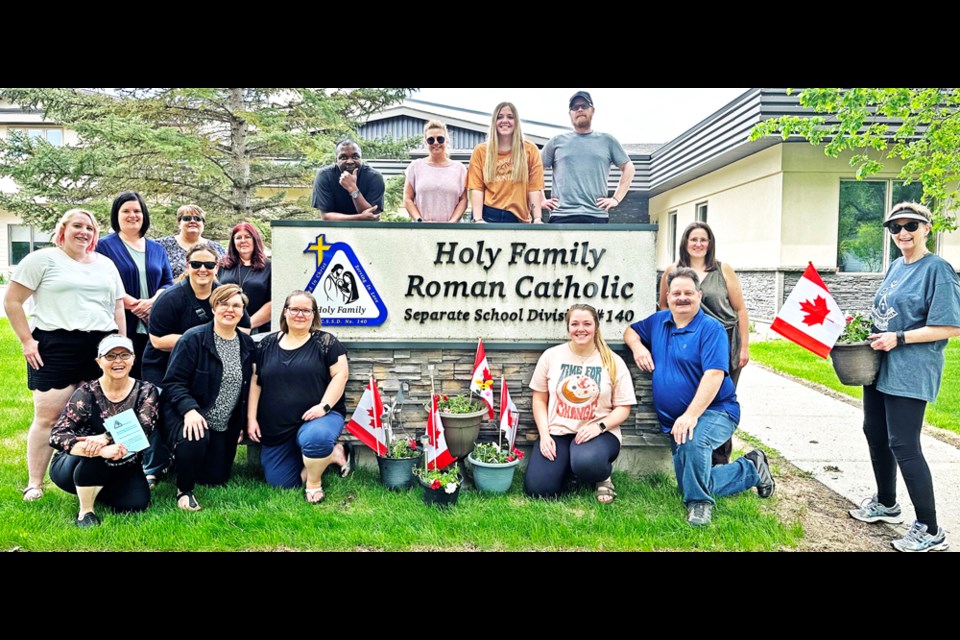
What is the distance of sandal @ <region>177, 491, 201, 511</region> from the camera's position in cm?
380

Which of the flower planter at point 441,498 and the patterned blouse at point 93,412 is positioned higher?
the patterned blouse at point 93,412

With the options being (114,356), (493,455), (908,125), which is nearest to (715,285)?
(493,455)

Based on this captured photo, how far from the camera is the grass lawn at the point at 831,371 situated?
605 cm

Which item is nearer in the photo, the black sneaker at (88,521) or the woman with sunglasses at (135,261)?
the black sneaker at (88,521)

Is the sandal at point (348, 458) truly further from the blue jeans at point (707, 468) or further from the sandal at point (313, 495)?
the blue jeans at point (707, 468)

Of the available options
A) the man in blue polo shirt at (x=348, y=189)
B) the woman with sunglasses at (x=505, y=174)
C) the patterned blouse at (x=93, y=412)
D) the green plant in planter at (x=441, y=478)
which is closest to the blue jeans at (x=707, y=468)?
the green plant in planter at (x=441, y=478)

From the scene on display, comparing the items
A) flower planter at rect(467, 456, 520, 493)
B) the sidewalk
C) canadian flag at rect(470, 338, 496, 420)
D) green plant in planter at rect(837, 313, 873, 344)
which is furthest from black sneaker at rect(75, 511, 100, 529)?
the sidewalk

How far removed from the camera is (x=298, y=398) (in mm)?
4086

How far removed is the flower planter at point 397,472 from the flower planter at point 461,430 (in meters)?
0.27

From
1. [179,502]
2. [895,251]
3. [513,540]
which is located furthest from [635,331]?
[895,251]

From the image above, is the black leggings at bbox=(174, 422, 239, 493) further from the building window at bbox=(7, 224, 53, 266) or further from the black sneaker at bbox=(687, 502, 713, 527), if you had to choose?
the building window at bbox=(7, 224, 53, 266)

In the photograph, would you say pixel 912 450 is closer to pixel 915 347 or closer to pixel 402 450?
pixel 915 347

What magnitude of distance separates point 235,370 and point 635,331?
2.64m

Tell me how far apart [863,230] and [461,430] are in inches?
378
